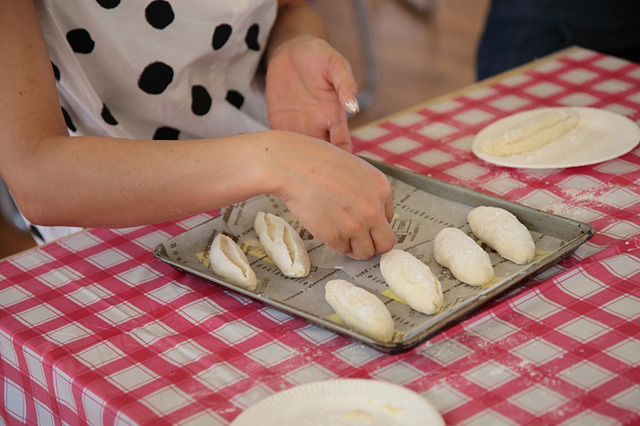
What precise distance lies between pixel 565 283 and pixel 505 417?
0.94 feet

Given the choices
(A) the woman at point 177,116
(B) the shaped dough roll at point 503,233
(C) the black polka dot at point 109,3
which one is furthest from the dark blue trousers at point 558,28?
(C) the black polka dot at point 109,3

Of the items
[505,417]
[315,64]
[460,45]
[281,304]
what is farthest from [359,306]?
[460,45]

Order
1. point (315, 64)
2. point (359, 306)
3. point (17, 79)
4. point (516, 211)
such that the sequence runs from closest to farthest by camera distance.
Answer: point (359, 306) < point (17, 79) < point (516, 211) < point (315, 64)

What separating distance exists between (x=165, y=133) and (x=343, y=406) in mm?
848

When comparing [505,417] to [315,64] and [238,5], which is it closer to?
[315,64]

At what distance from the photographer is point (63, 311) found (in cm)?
110

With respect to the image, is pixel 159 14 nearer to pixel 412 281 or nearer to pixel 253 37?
pixel 253 37

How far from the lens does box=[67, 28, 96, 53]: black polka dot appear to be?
1.36m

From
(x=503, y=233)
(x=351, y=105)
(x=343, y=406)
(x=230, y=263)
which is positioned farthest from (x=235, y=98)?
(x=343, y=406)

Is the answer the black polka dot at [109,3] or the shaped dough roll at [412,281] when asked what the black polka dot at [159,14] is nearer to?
the black polka dot at [109,3]

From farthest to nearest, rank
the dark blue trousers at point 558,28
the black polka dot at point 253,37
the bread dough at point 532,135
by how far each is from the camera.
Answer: the dark blue trousers at point 558,28, the black polka dot at point 253,37, the bread dough at point 532,135

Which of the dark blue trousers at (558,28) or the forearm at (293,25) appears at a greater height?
the forearm at (293,25)

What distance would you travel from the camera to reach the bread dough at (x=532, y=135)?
56.6 inches

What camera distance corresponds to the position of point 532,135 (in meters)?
1.46
